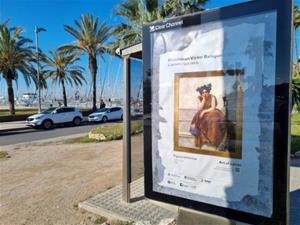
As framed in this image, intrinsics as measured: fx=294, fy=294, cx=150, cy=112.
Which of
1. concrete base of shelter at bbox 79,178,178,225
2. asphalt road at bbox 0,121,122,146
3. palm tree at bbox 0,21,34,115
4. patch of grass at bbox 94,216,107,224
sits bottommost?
asphalt road at bbox 0,121,122,146

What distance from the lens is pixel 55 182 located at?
5.98 meters

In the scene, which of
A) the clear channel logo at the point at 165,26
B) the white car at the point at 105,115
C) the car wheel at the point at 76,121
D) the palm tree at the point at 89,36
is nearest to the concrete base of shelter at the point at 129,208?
the clear channel logo at the point at 165,26

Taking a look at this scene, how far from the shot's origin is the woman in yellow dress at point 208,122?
2734 millimetres

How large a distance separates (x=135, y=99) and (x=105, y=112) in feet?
69.0

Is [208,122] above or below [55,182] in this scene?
above

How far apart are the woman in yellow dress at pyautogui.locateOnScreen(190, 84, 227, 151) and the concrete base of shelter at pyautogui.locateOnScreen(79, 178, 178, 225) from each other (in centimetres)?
129

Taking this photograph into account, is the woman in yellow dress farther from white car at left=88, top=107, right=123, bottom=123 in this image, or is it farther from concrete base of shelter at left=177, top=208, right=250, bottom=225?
white car at left=88, top=107, right=123, bottom=123

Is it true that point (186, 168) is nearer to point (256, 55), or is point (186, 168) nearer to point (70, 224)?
point (256, 55)

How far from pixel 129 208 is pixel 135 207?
0.09 meters

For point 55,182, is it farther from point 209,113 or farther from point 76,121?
point 76,121

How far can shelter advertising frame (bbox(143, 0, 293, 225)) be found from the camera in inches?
95.5

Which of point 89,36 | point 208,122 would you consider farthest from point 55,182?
point 89,36

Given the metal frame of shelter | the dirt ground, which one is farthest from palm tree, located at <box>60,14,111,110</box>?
the metal frame of shelter

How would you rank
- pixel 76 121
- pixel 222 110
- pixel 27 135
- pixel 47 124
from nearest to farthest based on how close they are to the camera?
pixel 222 110 → pixel 27 135 → pixel 47 124 → pixel 76 121
